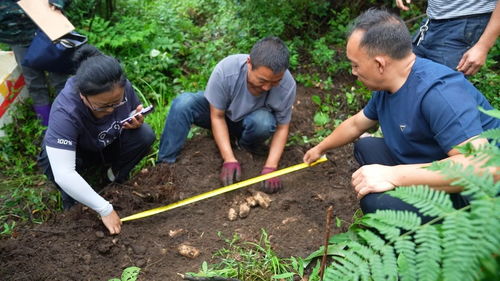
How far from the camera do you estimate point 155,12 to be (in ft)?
17.2

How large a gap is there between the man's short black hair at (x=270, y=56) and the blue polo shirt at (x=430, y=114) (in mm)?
707

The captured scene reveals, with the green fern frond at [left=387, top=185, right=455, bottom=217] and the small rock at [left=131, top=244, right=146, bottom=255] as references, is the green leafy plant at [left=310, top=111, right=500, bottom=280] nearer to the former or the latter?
the green fern frond at [left=387, top=185, right=455, bottom=217]

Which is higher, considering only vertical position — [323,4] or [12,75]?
[323,4]

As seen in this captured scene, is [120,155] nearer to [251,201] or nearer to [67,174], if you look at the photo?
[67,174]

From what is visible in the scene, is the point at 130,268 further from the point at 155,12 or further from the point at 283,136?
the point at 155,12

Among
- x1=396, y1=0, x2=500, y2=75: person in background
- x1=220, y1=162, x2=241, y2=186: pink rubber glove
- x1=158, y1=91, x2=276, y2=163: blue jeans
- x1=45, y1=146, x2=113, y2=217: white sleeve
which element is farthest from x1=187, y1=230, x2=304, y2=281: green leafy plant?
x1=396, y1=0, x2=500, y2=75: person in background

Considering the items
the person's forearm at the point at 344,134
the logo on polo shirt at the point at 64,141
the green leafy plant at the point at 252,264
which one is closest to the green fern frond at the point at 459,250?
the green leafy plant at the point at 252,264

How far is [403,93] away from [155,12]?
4.00 m

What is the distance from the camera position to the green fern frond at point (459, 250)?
0.89m

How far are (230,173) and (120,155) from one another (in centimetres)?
90

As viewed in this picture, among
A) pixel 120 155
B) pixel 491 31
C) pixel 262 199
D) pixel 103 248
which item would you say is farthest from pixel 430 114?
pixel 120 155

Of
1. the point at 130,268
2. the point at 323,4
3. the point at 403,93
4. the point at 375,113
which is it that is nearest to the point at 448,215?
the point at 403,93

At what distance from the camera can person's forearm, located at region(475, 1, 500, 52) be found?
7.99 feet

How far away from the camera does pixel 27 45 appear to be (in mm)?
3773
